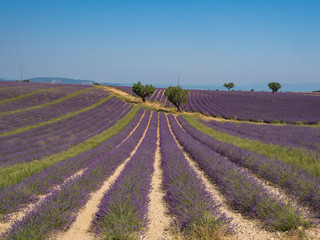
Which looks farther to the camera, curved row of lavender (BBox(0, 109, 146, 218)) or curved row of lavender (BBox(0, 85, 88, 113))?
curved row of lavender (BBox(0, 85, 88, 113))

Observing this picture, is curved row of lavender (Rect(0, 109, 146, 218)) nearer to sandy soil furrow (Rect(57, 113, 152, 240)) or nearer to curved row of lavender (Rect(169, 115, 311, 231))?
sandy soil furrow (Rect(57, 113, 152, 240))

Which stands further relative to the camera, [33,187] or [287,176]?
[287,176]

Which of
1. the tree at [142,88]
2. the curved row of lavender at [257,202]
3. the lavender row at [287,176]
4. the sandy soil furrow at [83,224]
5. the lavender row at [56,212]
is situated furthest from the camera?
the tree at [142,88]

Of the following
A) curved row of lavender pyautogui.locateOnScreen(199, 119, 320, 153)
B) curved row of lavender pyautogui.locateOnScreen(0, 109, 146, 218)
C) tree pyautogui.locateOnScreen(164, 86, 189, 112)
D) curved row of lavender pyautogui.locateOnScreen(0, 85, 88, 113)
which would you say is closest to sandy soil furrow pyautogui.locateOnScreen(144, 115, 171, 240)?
curved row of lavender pyautogui.locateOnScreen(0, 109, 146, 218)

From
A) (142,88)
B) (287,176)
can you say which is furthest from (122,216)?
(142,88)

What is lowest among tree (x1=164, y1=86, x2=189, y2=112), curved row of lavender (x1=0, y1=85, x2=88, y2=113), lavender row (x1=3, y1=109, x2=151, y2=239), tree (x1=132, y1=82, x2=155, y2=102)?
lavender row (x1=3, y1=109, x2=151, y2=239)

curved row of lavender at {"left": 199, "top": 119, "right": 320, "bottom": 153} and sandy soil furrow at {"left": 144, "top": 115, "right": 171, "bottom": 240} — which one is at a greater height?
curved row of lavender at {"left": 199, "top": 119, "right": 320, "bottom": 153}

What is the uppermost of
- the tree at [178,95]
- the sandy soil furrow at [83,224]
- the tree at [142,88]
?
the tree at [142,88]

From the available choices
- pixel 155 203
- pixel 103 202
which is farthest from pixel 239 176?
pixel 103 202

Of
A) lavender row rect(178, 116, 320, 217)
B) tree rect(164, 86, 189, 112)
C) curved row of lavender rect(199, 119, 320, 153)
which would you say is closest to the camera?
lavender row rect(178, 116, 320, 217)

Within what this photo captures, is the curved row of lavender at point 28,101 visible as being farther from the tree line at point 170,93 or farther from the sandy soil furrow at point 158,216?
the sandy soil furrow at point 158,216

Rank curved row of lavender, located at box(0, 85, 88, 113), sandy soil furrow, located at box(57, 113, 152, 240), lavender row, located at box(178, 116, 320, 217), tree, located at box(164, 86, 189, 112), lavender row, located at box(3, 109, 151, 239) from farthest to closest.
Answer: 1. tree, located at box(164, 86, 189, 112)
2. curved row of lavender, located at box(0, 85, 88, 113)
3. lavender row, located at box(178, 116, 320, 217)
4. sandy soil furrow, located at box(57, 113, 152, 240)
5. lavender row, located at box(3, 109, 151, 239)

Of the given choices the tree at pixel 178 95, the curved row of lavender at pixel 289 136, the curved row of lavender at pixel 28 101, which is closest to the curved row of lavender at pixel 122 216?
the curved row of lavender at pixel 289 136

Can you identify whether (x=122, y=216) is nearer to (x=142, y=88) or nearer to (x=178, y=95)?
(x=178, y=95)
